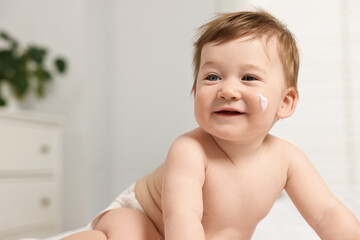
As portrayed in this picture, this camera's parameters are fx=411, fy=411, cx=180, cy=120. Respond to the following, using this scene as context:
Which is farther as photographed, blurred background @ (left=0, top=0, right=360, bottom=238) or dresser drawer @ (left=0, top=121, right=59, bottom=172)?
blurred background @ (left=0, top=0, right=360, bottom=238)

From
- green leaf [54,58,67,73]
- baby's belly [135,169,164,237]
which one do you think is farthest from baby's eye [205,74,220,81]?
green leaf [54,58,67,73]

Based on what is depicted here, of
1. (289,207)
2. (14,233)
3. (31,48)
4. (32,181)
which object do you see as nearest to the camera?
(289,207)

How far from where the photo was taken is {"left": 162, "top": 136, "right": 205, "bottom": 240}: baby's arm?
57 cm

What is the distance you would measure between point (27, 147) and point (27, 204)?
0.29 m

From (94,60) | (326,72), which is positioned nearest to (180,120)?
(94,60)

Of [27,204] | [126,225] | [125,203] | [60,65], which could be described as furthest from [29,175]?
[126,225]

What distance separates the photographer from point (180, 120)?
2414 millimetres

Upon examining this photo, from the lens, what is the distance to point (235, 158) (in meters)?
0.69

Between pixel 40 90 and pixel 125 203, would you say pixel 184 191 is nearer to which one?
pixel 125 203

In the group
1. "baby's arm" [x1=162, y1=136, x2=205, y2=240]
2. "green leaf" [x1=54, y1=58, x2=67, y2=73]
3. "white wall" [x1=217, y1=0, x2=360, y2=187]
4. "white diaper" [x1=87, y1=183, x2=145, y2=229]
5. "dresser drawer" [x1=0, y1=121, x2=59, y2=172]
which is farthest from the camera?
"green leaf" [x1=54, y1=58, x2=67, y2=73]

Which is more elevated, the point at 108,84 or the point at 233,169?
the point at 233,169

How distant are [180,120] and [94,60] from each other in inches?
27.1

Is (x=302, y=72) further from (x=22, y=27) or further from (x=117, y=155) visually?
(x=22, y=27)

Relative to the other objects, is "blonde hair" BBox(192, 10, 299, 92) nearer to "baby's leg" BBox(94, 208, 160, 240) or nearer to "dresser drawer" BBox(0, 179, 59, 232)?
"baby's leg" BBox(94, 208, 160, 240)
